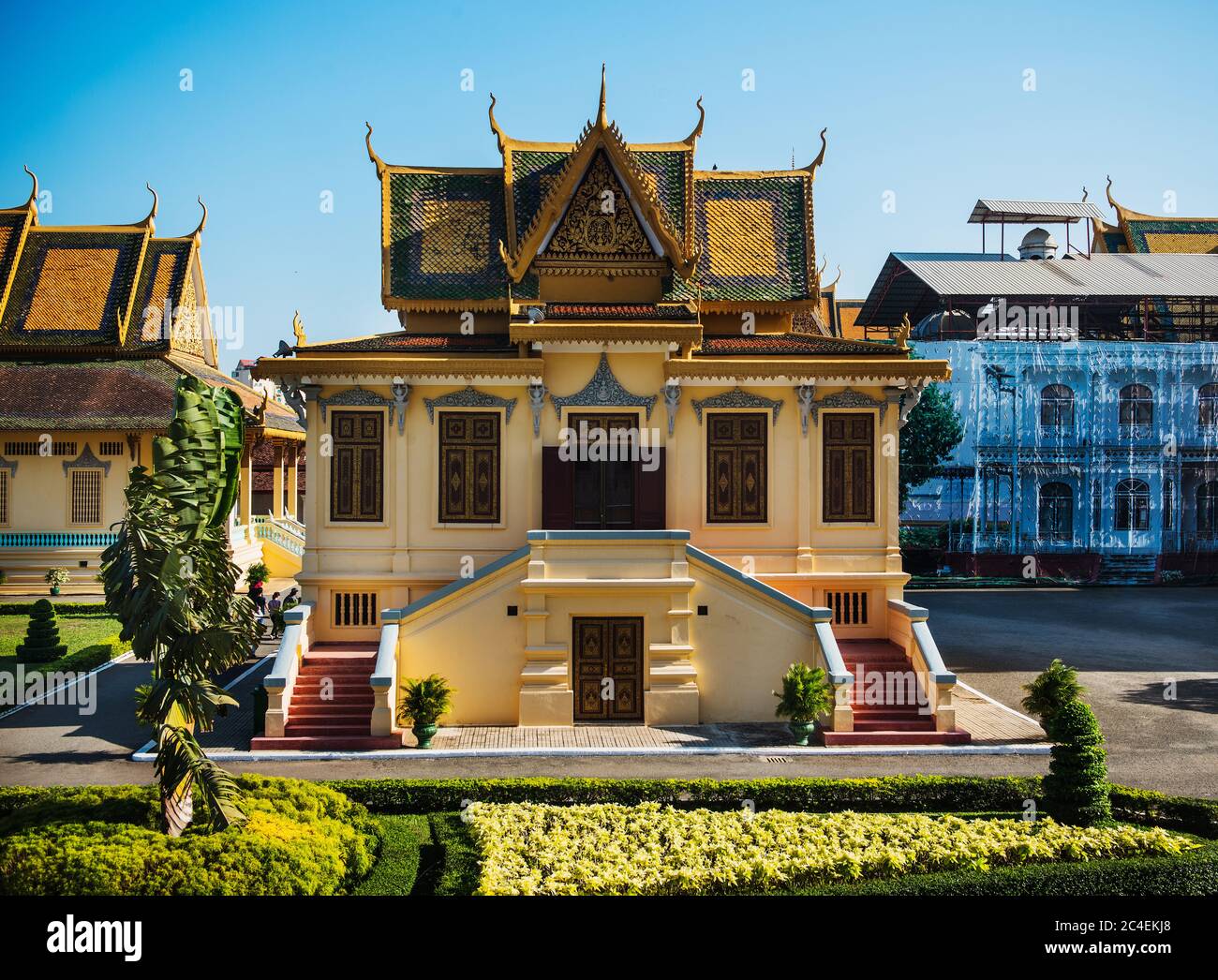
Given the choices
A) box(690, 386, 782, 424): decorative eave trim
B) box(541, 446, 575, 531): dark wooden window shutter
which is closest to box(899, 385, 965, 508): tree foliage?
box(690, 386, 782, 424): decorative eave trim

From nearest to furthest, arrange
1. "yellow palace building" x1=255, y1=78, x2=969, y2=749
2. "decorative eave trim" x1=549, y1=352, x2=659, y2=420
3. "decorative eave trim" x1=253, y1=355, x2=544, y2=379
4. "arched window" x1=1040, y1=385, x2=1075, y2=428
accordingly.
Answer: "yellow palace building" x1=255, y1=78, x2=969, y2=749 → "decorative eave trim" x1=253, y1=355, x2=544, y2=379 → "decorative eave trim" x1=549, y1=352, x2=659, y2=420 → "arched window" x1=1040, y1=385, x2=1075, y2=428

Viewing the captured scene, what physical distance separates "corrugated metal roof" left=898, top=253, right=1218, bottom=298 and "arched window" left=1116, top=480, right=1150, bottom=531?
8.58 metres

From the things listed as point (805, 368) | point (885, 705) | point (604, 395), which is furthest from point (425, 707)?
point (805, 368)

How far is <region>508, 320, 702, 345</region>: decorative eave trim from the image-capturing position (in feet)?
63.8

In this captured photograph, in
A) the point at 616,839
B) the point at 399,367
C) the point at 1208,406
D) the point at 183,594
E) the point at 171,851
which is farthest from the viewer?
the point at 1208,406

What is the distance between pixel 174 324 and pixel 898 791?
109 feet

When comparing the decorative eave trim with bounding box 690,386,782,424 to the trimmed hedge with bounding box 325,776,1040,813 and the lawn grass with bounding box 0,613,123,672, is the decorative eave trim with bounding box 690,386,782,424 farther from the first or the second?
the lawn grass with bounding box 0,613,123,672

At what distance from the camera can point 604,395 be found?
20.3 meters

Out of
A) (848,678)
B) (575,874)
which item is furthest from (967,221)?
(575,874)

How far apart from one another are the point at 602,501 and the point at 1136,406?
112ft

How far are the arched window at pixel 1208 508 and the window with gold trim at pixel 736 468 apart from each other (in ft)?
111

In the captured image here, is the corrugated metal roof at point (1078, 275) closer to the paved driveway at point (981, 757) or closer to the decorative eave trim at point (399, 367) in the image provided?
the paved driveway at point (981, 757)

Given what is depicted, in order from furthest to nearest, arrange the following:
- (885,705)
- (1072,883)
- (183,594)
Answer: (885,705), (183,594), (1072,883)

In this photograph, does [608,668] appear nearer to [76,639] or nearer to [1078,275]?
[76,639]
